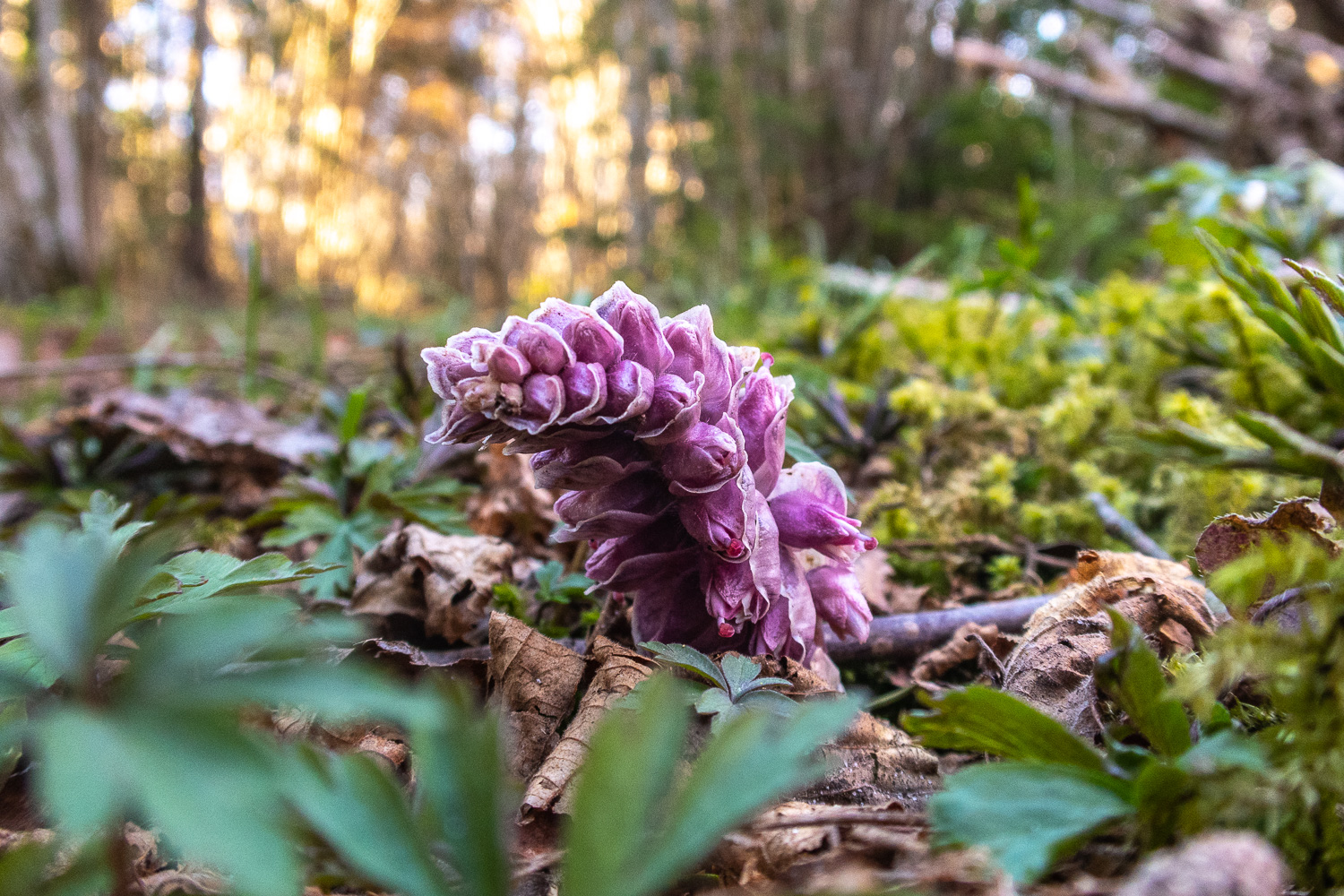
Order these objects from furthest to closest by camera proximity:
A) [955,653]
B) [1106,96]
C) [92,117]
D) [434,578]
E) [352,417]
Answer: [92,117], [1106,96], [352,417], [434,578], [955,653]

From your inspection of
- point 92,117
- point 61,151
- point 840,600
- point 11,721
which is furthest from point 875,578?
point 61,151

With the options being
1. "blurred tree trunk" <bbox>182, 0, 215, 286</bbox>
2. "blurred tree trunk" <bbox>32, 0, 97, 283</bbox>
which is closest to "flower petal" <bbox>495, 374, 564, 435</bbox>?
"blurred tree trunk" <bbox>32, 0, 97, 283</bbox>

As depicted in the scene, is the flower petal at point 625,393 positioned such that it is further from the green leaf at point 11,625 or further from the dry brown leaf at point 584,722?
the green leaf at point 11,625

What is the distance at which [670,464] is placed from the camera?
2.88 ft

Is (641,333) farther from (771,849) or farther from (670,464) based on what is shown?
(771,849)

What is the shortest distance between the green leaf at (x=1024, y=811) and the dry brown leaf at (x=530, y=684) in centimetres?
47

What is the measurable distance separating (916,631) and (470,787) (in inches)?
29.0

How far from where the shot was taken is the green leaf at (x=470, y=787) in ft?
1.65

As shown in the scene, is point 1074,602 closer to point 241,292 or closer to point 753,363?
point 753,363

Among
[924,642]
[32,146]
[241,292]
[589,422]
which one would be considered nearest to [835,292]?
[924,642]

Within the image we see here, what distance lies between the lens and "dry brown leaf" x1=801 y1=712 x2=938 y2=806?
0.85 meters

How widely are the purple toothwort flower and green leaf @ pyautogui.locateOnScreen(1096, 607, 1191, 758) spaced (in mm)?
317

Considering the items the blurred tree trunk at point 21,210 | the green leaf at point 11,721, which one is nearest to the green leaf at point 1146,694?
the green leaf at point 11,721

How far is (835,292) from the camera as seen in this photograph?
3.46 metres
